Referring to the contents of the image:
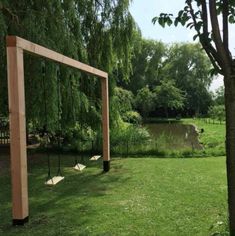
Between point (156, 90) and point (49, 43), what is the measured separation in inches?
1528

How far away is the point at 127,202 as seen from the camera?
682 cm

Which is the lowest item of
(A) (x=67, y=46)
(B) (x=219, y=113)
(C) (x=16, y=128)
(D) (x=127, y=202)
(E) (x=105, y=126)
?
(D) (x=127, y=202)

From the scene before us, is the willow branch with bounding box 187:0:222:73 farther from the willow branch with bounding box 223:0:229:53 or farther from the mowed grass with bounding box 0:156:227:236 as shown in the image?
the mowed grass with bounding box 0:156:227:236

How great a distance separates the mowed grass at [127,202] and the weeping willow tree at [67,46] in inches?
65.2

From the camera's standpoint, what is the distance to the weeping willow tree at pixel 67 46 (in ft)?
29.2

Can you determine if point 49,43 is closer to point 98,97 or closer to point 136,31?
point 98,97

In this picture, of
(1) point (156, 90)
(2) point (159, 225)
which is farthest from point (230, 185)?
(1) point (156, 90)

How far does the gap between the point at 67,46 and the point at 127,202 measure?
14.7ft

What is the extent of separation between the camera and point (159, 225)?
5418mm

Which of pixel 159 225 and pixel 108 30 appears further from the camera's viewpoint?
pixel 108 30

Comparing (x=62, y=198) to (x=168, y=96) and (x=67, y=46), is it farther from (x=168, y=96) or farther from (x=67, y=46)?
(x=168, y=96)

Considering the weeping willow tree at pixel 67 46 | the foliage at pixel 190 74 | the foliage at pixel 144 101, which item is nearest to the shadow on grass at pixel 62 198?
the weeping willow tree at pixel 67 46

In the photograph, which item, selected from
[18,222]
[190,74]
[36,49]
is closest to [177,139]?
[36,49]

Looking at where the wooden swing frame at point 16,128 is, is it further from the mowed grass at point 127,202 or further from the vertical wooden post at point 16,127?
the mowed grass at point 127,202
